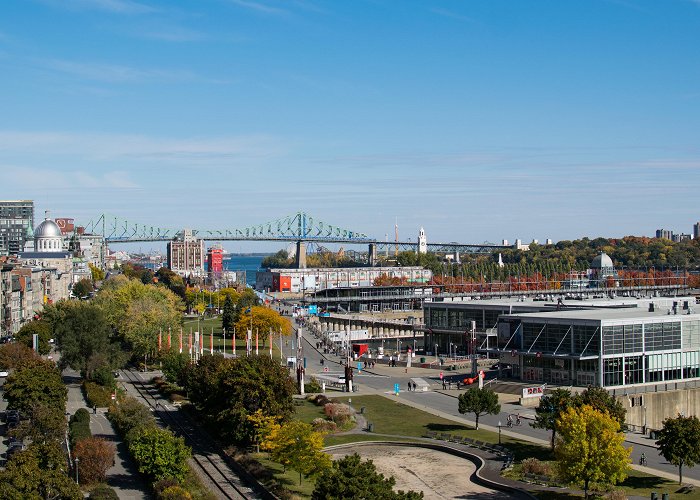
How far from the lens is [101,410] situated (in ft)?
219

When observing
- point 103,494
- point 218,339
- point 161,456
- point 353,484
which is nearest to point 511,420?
point 161,456

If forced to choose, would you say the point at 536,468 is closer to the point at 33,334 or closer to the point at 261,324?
the point at 261,324

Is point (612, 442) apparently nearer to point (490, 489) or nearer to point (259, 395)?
point (490, 489)

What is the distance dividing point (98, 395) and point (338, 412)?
56.9ft

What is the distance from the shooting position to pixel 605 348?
73.2m

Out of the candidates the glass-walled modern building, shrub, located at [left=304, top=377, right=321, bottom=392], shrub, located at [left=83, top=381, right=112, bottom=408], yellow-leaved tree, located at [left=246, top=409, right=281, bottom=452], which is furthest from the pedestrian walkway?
the glass-walled modern building

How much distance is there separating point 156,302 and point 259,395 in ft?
159

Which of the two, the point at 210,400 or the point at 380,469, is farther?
the point at 210,400

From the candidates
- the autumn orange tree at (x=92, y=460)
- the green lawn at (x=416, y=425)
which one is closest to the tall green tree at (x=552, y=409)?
the green lawn at (x=416, y=425)

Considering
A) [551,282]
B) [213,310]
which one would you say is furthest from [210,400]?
[551,282]

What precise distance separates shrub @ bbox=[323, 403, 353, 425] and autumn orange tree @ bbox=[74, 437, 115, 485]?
1618 cm

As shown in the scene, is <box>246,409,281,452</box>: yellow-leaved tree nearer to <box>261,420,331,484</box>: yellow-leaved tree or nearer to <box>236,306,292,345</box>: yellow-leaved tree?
<box>261,420,331,484</box>: yellow-leaved tree

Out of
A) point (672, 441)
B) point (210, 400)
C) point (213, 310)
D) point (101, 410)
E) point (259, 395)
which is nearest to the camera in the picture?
point (672, 441)

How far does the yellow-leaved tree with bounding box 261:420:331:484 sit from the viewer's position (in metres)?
46.1
